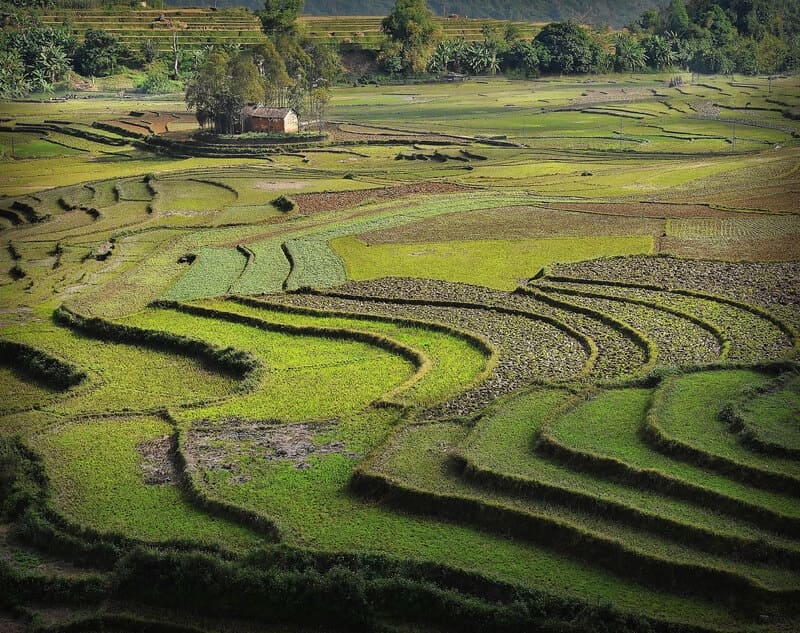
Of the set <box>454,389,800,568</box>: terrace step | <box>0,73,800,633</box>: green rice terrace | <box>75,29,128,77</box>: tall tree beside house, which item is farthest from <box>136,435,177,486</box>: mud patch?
<box>75,29,128,77</box>: tall tree beside house

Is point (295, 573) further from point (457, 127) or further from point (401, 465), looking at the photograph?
point (457, 127)

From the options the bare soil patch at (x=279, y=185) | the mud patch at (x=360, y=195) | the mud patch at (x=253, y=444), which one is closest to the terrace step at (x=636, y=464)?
the mud patch at (x=253, y=444)

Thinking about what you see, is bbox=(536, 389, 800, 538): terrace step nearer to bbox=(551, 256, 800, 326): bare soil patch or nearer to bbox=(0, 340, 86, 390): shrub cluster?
bbox=(551, 256, 800, 326): bare soil patch

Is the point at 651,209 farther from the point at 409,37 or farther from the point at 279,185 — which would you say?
the point at 409,37

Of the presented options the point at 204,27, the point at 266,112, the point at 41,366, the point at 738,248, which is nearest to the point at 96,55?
the point at 204,27

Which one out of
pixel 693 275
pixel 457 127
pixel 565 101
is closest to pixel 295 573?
pixel 693 275
